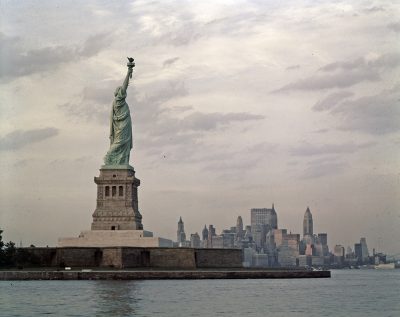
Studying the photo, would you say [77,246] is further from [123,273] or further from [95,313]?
[95,313]

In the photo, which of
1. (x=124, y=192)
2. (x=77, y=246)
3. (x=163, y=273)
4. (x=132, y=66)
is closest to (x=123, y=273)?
(x=163, y=273)

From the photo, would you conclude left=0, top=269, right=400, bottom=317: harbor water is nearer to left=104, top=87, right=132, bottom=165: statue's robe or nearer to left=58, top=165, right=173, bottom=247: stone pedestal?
left=58, top=165, right=173, bottom=247: stone pedestal

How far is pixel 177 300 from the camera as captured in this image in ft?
181

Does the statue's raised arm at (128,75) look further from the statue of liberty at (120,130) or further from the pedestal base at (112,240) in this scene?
the pedestal base at (112,240)

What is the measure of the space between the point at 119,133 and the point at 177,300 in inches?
1500

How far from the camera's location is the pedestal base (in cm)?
8500

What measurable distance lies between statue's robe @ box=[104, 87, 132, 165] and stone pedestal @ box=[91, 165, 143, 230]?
1.17 meters

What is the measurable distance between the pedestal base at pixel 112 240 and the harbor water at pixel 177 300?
1171 centimetres

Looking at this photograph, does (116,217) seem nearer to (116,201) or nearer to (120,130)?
(116,201)

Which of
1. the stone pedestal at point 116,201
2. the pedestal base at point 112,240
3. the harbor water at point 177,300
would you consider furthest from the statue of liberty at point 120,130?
the harbor water at point 177,300

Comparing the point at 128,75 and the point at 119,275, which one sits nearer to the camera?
the point at 119,275

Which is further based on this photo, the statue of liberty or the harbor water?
the statue of liberty

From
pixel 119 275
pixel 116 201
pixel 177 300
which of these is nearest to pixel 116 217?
pixel 116 201

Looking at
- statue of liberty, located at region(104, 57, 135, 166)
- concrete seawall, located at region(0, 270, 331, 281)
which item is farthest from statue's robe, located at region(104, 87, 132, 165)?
concrete seawall, located at region(0, 270, 331, 281)
